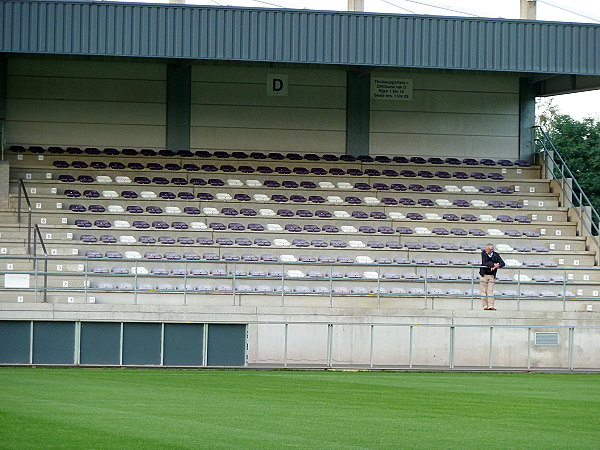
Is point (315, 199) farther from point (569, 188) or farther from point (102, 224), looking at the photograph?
point (569, 188)

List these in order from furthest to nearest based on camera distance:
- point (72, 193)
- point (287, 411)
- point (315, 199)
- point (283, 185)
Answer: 1. point (283, 185)
2. point (315, 199)
3. point (72, 193)
4. point (287, 411)

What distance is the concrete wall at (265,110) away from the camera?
117 ft

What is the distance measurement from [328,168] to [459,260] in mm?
5867

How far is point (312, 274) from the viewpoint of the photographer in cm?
2906

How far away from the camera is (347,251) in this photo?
3066 centimetres

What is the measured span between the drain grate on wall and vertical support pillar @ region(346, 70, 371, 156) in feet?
36.4

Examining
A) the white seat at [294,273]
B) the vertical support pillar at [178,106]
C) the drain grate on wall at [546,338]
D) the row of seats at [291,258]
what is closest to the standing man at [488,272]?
the drain grate on wall at [546,338]

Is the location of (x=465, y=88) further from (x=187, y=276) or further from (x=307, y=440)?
(x=307, y=440)

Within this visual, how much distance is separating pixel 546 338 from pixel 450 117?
1190cm

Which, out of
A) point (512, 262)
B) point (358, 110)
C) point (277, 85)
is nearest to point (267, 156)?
point (277, 85)

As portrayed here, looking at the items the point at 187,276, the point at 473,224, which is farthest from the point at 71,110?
the point at 473,224

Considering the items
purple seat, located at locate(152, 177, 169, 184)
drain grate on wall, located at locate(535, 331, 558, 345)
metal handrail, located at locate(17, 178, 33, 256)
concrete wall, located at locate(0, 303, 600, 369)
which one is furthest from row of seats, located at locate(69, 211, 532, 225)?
drain grate on wall, located at locate(535, 331, 558, 345)

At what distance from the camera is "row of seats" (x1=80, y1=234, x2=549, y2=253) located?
29672 mm

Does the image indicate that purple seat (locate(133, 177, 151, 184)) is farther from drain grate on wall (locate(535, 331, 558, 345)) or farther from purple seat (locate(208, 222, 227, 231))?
drain grate on wall (locate(535, 331, 558, 345))
